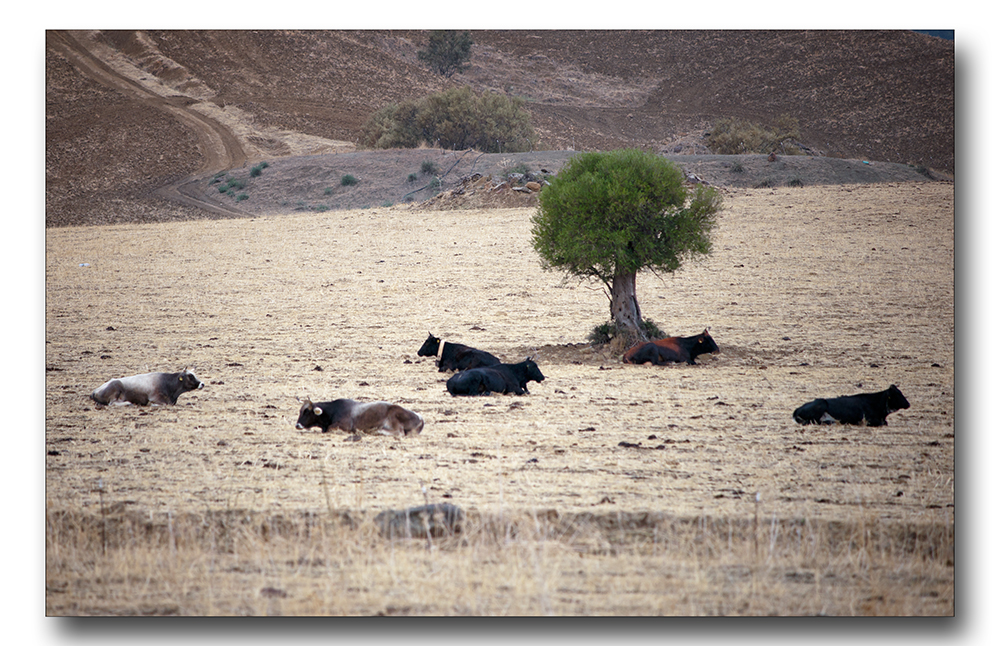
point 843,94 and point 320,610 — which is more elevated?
point 843,94

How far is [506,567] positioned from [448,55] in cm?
5067

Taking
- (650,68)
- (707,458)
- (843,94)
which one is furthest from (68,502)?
(843,94)

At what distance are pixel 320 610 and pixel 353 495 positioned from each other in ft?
4.58

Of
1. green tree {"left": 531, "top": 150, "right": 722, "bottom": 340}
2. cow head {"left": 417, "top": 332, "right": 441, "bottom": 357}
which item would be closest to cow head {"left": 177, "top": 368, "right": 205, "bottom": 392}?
cow head {"left": 417, "top": 332, "right": 441, "bottom": 357}

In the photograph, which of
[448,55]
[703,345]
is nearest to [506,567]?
[703,345]

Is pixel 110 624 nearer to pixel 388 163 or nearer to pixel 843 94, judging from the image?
pixel 843 94

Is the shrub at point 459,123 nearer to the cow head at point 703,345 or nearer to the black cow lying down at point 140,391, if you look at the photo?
the cow head at point 703,345

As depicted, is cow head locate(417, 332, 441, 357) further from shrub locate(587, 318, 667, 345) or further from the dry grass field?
shrub locate(587, 318, 667, 345)

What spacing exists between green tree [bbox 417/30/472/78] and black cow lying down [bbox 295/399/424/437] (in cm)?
3573

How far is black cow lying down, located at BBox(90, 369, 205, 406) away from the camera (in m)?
10.7

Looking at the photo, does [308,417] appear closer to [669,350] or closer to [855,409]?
[855,409]

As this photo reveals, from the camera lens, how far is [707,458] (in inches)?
330

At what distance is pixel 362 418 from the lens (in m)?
9.48

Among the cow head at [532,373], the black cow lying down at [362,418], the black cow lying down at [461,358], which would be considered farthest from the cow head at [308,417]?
the black cow lying down at [461,358]
